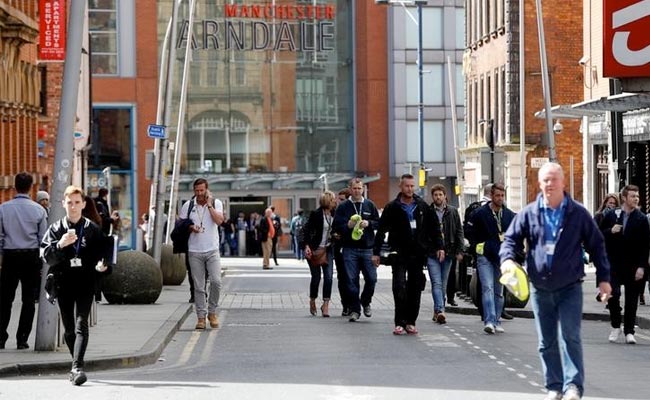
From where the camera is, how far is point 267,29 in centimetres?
7938

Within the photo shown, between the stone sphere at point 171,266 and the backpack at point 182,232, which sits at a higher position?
the backpack at point 182,232

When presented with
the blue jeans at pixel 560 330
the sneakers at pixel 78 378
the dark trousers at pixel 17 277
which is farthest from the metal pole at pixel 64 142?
the blue jeans at pixel 560 330

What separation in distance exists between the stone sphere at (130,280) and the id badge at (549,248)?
1448cm

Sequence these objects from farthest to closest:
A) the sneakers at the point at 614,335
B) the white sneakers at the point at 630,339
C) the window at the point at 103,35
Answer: the window at the point at 103,35
the sneakers at the point at 614,335
the white sneakers at the point at 630,339

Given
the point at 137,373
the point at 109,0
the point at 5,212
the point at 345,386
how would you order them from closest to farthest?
the point at 345,386, the point at 137,373, the point at 5,212, the point at 109,0

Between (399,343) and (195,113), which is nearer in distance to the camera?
(399,343)

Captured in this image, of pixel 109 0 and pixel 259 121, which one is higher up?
pixel 109 0

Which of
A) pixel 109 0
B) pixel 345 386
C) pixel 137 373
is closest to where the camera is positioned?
pixel 345 386

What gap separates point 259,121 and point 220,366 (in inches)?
2469

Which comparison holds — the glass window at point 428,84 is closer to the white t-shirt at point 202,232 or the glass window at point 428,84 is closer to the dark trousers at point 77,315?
the white t-shirt at point 202,232

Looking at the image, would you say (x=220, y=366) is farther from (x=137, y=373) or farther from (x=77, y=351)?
(x=77, y=351)

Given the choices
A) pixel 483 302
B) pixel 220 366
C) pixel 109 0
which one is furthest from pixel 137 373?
pixel 109 0

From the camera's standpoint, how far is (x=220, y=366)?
658 inches

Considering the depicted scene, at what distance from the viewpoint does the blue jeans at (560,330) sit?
12352 millimetres
